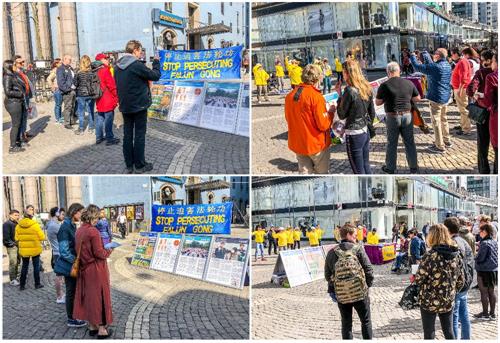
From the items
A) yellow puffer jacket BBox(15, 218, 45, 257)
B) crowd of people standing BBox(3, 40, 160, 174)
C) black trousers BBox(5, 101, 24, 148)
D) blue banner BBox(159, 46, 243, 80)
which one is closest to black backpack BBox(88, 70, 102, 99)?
crowd of people standing BBox(3, 40, 160, 174)

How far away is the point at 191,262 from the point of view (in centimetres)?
947

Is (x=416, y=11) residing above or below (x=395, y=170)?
above

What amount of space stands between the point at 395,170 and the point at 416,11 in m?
19.4

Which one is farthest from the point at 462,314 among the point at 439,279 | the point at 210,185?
the point at 210,185

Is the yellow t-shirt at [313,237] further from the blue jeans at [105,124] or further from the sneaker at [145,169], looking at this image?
the sneaker at [145,169]

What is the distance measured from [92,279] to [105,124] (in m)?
4.17

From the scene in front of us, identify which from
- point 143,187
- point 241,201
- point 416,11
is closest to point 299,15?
point 416,11

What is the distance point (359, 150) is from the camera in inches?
229

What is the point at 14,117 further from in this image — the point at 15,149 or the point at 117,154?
the point at 117,154

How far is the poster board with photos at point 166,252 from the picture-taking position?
32.9ft

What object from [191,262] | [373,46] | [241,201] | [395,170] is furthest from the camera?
[373,46]

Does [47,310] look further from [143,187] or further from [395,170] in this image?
[143,187]

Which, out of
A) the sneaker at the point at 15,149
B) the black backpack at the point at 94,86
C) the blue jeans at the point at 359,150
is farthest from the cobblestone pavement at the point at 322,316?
the black backpack at the point at 94,86

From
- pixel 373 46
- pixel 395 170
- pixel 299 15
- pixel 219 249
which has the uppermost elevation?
pixel 299 15
